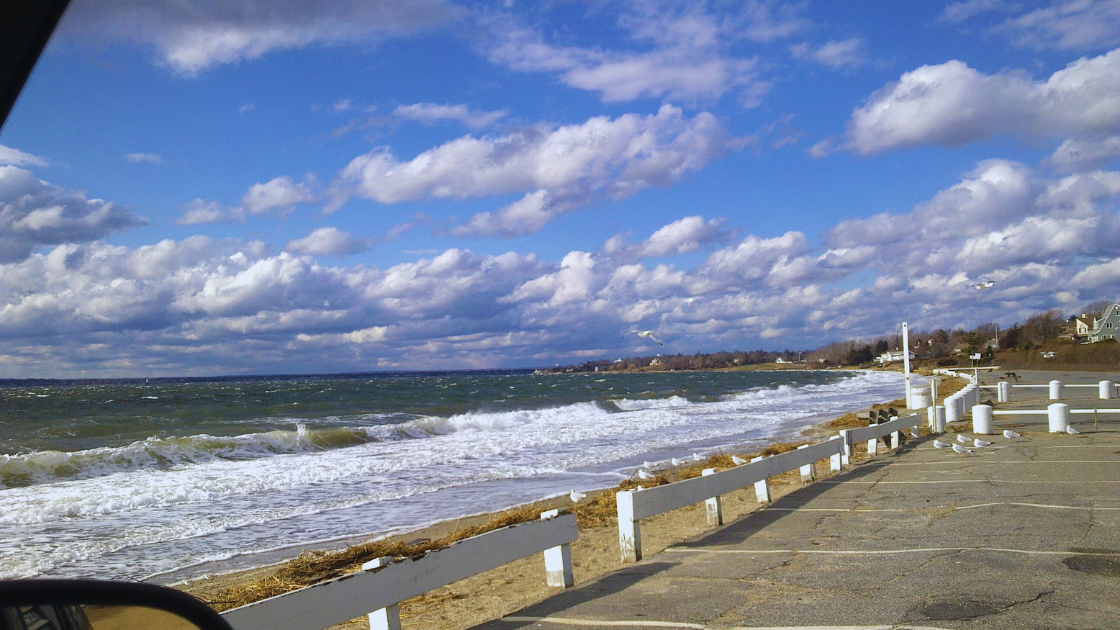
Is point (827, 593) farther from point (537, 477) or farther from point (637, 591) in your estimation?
point (537, 477)

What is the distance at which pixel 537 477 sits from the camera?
1836 centimetres

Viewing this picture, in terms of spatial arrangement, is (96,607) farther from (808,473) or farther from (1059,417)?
(1059,417)

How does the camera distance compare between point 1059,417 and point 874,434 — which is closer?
point 874,434

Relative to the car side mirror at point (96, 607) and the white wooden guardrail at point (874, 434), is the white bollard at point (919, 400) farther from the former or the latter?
the car side mirror at point (96, 607)

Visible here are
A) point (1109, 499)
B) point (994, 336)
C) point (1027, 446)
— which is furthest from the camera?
point (994, 336)

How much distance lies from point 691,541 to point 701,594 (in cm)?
255

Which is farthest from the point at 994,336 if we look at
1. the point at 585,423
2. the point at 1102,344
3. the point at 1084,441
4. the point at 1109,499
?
the point at 1109,499

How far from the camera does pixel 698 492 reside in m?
9.28

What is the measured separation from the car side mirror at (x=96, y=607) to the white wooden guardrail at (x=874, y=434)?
13.9 metres

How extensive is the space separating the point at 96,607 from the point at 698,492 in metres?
8.24

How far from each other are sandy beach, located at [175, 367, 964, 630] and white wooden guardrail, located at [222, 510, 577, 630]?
49cm

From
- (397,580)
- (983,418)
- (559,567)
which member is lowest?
(983,418)

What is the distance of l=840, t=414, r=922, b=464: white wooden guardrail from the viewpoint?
1493 centimetres

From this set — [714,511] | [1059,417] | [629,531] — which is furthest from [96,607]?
[1059,417]
